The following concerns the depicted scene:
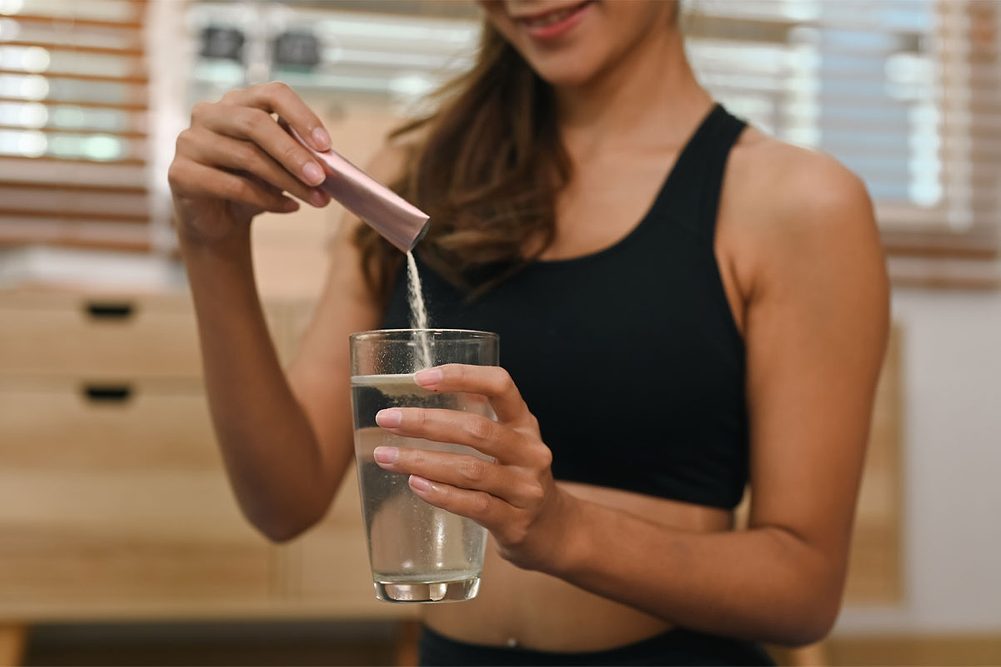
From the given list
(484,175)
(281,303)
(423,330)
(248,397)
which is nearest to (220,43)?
(281,303)

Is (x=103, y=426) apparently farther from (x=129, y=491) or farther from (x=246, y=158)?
(x=246, y=158)

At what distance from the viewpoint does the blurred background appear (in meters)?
2.06

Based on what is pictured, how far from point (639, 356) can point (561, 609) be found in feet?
0.82

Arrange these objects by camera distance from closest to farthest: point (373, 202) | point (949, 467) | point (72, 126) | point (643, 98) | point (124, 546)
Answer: point (373, 202) < point (643, 98) < point (124, 546) < point (72, 126) < point (949, 467)

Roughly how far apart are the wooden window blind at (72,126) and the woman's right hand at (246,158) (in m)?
1.56

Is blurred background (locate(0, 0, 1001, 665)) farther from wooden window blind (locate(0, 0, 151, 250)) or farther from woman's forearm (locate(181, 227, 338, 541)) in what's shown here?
woman's forearm (locate(181, 227, 338, 541))

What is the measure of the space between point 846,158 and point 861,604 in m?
1.05

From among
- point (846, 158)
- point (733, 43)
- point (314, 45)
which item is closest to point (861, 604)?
point (846, 158)

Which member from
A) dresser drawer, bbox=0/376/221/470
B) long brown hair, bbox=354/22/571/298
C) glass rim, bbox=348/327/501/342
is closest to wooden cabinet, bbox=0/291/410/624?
dresser drawer, bbox=0/376/221/470

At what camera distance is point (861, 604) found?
2312mm

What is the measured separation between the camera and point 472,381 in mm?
646

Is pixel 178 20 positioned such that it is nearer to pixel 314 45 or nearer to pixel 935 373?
pixel 314 45

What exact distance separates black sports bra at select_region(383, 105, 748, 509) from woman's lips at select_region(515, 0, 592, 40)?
21cm

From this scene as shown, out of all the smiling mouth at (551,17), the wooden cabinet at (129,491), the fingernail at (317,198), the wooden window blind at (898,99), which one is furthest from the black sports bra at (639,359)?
the wooden window blind at (898,99)
